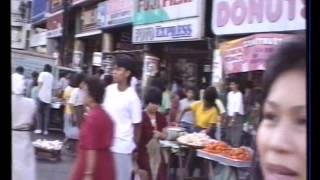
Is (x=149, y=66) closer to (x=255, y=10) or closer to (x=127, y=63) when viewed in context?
(x=127, y=63)

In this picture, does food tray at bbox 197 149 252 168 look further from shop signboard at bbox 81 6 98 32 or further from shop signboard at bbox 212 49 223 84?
shop signboard at bbox 81 6 98 32

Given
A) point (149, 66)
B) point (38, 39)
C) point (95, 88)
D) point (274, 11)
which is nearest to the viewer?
point (274, 11)

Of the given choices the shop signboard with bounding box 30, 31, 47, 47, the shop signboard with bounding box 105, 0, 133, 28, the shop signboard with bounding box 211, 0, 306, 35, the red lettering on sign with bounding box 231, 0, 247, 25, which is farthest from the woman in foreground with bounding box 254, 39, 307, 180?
the shop signboard with bounding box 30, 31, 47, 47

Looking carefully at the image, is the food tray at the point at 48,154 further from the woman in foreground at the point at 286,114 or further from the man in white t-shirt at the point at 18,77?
the woman in foreground at the point at 286,114

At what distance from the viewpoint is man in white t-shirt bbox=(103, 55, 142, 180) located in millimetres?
3094

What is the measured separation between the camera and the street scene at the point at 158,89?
289 centimetres

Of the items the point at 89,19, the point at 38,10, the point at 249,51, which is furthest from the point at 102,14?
the point at 249,51

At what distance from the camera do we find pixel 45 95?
10.6 ft

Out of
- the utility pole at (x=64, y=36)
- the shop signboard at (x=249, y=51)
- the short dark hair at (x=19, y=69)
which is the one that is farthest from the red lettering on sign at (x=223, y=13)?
the short dark hair at (x=19, y=69)

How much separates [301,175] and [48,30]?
143 cm

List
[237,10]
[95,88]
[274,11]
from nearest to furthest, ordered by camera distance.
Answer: [274,11] → [237,10] → [95,88]

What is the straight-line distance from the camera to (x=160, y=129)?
10.0 feet

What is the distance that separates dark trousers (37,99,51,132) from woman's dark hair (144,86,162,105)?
1.70 ft

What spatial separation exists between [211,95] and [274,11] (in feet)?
1.57
